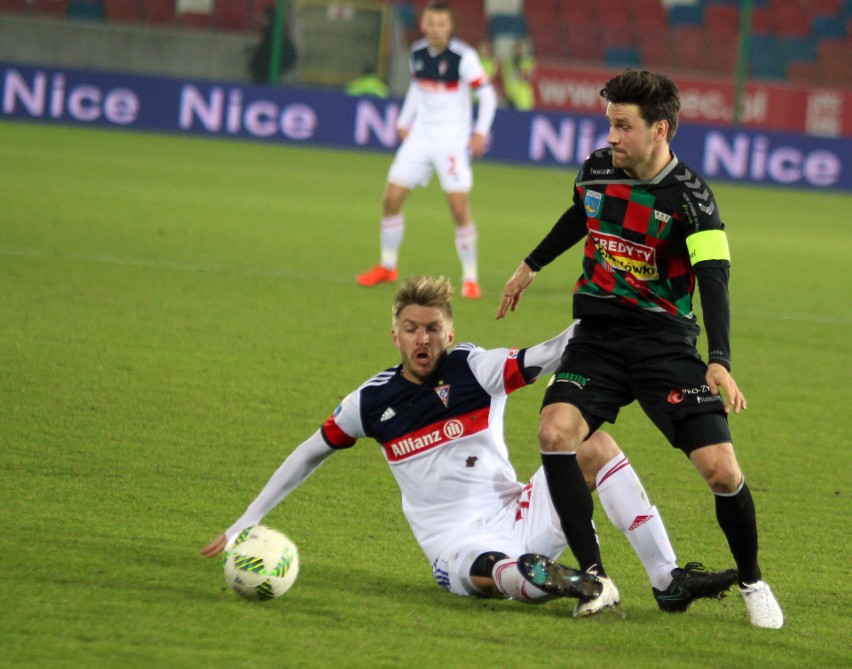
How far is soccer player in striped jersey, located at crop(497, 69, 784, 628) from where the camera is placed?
4133 mm

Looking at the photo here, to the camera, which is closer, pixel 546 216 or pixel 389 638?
pixel 389 638

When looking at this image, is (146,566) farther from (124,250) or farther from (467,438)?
(124,250)

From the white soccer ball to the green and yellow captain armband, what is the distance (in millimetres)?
1511

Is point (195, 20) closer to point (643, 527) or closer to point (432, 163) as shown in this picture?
point (432, 163)

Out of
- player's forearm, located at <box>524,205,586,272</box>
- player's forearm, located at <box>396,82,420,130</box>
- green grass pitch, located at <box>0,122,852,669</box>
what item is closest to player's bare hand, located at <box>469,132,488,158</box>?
player's forearm, located at <box>396,82,420,130</box>

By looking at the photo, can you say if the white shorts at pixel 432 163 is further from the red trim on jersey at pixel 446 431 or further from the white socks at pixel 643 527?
the white socks at pixel 643 527

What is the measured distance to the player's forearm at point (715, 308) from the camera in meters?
4.05

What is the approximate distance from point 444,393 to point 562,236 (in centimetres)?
78

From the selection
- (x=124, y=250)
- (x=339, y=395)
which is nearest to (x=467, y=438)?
(x=339, y=395)

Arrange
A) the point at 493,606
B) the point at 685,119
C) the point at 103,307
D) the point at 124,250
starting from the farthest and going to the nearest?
the point at 685,119 < the point at 124,250 < the point at 103,307 < the point at 493,606

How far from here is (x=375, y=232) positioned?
13953 mm

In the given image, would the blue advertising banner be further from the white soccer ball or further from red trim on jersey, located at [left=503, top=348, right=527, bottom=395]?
the white soccer ball

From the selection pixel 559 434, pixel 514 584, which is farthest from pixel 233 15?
pixel 514 584

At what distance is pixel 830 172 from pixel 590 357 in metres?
18.1
